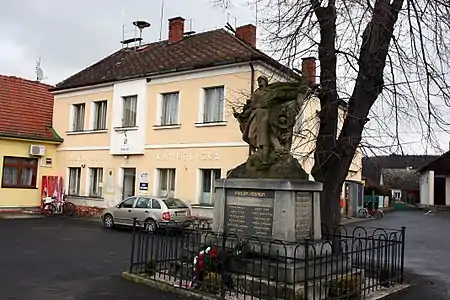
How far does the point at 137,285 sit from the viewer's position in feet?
27.6

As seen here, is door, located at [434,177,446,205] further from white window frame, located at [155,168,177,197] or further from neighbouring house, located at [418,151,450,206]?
white window frame, located at [155,168,177,197]

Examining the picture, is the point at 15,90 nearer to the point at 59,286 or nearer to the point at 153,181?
the point at 153,181

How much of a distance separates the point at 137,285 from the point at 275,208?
9.19 feet

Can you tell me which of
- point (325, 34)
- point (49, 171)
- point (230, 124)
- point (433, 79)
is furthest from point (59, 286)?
point (49, 171)

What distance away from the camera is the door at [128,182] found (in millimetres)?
22906

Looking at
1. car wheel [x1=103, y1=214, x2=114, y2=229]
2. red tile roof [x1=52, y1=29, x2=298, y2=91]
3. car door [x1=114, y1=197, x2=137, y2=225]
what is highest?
red tile roof [x1=52, y1=29, x2=298, y2=91]

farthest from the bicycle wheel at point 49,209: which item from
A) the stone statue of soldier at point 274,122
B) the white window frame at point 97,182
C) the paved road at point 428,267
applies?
the stone statue of soldier at point 274,122

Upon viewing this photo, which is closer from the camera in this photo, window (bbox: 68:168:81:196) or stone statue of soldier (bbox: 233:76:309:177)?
stone statue of soldier (bbox: 233:76:309:177)

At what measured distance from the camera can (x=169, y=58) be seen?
76.0 feet

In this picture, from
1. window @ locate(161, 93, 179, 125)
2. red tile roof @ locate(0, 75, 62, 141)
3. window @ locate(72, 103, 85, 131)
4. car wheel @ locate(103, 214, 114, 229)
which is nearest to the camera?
car wheel @ locate(103, 214, 114, 229)

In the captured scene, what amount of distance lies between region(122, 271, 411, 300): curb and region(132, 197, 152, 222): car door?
30.1 feet

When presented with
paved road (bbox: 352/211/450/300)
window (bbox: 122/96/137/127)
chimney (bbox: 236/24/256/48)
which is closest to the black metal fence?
paved road (bbox: 352/211/450/300)

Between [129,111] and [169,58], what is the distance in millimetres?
3197

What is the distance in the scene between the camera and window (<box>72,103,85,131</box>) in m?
25.7
